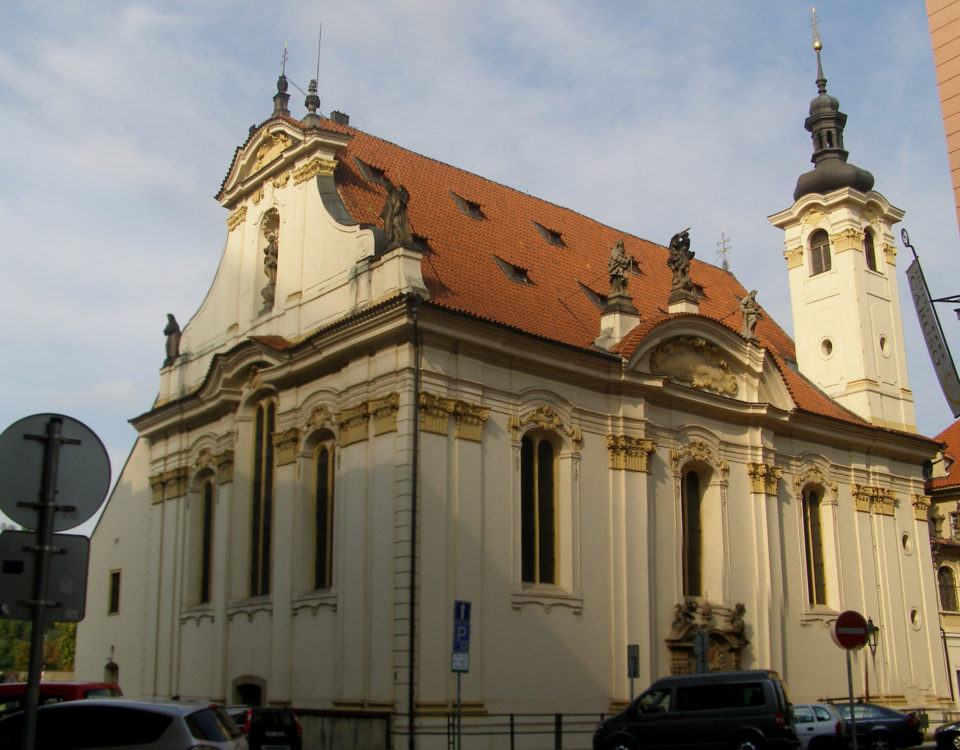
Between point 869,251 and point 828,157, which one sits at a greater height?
point 828,157

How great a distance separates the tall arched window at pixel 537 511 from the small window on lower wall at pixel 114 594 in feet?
45.5

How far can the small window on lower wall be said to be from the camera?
101ft

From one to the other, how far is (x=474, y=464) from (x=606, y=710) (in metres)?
6.17

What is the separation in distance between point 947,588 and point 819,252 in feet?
42.7

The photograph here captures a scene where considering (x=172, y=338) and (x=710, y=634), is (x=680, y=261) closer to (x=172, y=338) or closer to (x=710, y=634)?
(x=710, y=634)

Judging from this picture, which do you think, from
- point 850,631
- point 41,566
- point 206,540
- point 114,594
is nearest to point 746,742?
point 850,631

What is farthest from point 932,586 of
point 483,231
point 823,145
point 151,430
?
point 151,430

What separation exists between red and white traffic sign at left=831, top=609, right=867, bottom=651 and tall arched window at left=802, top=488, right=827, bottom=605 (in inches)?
663

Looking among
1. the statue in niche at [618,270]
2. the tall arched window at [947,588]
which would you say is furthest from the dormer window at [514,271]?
the tall arched window at [947,588]

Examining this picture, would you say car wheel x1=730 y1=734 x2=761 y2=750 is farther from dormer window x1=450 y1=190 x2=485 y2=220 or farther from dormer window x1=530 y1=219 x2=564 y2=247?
dormer window x1=530 y1=219 x2=564 y2=247

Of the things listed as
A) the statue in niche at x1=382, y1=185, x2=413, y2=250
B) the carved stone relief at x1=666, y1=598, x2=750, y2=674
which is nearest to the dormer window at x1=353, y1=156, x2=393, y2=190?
the statue in niche at x1=382, y1=185, x2=413, y2=250

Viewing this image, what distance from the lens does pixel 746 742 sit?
1606cm

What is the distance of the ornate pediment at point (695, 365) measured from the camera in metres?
26.8

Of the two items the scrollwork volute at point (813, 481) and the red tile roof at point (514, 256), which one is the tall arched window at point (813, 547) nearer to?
the scrollwork volute at point (813, 481)
